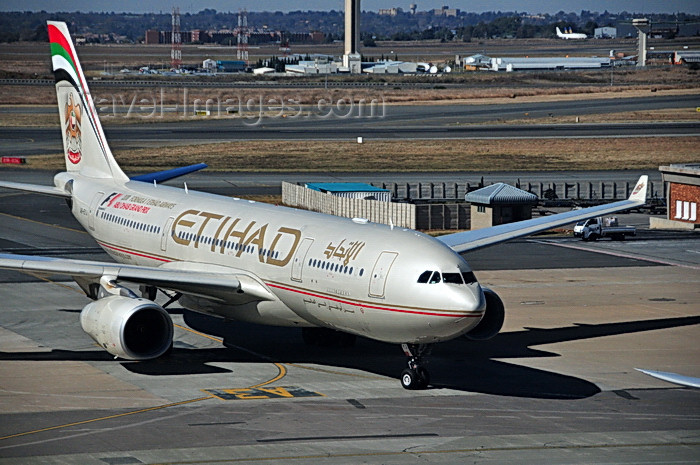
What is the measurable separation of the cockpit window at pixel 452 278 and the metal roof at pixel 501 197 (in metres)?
40.9

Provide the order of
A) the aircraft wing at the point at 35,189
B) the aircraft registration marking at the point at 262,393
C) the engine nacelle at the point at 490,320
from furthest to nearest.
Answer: the aircraft wing at the point at 35,189, the engine nacelle at the point at 490,320, the aircraft registration marking at the point at 262,393

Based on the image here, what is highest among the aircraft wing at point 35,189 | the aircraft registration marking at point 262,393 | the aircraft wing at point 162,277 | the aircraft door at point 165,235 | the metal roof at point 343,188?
the aircraft wing at point 35,189

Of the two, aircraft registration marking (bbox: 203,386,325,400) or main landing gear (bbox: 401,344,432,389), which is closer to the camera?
aircraft registration marking (bbox: 203,386,325,400)

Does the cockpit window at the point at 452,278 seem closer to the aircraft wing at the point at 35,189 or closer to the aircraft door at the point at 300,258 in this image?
the aircraft door at the point at 300,258

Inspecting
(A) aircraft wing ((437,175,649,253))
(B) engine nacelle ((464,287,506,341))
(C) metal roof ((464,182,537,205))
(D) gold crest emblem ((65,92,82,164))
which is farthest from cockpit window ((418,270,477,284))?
(C) metal roof ((464,182,537,205))

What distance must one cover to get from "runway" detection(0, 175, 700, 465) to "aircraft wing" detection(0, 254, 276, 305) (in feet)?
8.87

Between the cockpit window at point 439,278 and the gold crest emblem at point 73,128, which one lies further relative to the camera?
the gold crest emblem at point 73,128

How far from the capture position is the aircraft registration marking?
3527cm

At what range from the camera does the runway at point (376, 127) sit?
135 metres

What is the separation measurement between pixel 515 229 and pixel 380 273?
1343cm

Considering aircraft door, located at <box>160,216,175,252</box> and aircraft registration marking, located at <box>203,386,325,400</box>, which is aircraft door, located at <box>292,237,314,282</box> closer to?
aircraft registration marking, located at <box>203,386,325,400</box>

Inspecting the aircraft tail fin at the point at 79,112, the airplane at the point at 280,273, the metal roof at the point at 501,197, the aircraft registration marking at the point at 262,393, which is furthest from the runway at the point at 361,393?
the metal roof at the point at 501,197

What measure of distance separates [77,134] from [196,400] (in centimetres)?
2322

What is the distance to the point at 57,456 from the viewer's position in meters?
28.8
